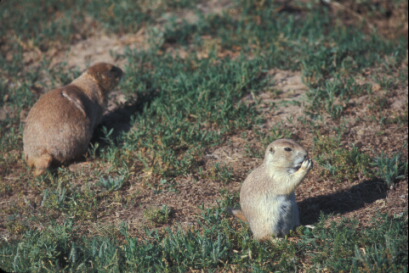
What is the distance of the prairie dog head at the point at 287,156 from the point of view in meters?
4.11

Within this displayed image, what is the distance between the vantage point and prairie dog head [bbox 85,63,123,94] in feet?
19.4

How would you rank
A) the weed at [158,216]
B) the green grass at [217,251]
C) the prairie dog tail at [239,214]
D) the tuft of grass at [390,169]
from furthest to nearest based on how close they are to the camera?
the tuft of grass at [390,169] → the weed at [158,216] → the prairie dog tail at [239,214] → the green grass at [217,251]

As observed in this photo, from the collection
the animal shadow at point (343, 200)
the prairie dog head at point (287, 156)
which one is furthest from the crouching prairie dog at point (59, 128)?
the animal shadow at point (343, 200)

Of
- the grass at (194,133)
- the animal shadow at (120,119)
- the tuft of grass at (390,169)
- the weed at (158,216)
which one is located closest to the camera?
the grass at (194,133)

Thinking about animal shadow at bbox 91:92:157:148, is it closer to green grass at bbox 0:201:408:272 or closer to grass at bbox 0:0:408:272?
grass at bbox 0:0:408:272

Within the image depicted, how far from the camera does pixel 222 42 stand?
723cm

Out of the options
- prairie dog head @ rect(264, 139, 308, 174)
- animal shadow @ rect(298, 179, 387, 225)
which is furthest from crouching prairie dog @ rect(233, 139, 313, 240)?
animal shadow @ rect(298, 179, 387, 225)

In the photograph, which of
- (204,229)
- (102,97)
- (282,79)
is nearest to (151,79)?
(102,97)

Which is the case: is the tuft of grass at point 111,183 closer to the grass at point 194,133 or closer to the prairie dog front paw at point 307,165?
the grass at point 194,133

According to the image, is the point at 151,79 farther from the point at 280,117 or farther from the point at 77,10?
the point at 77,10

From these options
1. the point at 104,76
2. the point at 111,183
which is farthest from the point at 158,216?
the point at 104,76

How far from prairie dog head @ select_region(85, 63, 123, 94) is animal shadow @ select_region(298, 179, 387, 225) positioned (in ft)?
8.39

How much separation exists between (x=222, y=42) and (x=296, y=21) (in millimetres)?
1223

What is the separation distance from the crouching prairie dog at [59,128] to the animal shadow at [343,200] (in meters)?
2.28
